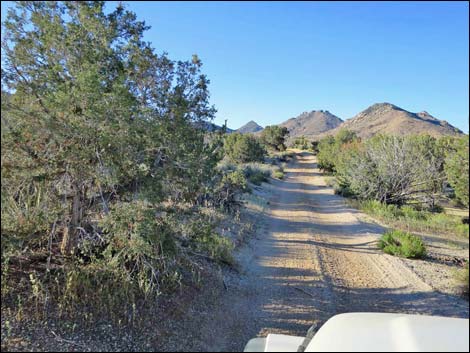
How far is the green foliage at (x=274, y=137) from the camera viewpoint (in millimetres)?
58750

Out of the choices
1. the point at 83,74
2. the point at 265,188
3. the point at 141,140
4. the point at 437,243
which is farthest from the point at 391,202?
the point at 83,74

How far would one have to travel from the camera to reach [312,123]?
154 metres

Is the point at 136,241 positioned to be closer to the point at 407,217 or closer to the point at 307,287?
the point at 307,287

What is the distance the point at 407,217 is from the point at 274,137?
4959cm

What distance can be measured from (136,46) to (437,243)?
740 cm

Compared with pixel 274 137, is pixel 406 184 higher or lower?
lower

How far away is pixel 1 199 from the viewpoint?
309 cm

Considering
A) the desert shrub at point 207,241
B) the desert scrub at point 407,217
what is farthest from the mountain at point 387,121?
the desert shrub at point 207,241

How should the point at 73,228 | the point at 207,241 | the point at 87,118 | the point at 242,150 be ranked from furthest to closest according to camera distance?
1. the point at 242,150
2. the point at 207,241
3. the point at 73,228
4. the point at 87,118

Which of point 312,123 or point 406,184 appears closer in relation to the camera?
point 406,184

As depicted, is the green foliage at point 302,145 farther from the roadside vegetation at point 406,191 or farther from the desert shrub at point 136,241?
the desert shrub at point 136,241

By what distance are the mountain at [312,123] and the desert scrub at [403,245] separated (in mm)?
132008

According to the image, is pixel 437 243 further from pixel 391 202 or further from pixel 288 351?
pixel 288 351

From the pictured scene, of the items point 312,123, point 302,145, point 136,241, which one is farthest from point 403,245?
point 312,123
